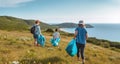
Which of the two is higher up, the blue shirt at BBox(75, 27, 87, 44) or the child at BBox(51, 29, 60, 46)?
the blue shirt at BBox(75, 27, 87, 44)

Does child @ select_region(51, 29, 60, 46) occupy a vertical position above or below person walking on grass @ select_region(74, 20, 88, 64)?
below

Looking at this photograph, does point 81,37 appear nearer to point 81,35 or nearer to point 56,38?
point 81,35

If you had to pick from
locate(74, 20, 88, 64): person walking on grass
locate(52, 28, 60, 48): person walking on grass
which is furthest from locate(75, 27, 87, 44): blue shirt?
locate(52, 28, 60, 48): person walking on grass

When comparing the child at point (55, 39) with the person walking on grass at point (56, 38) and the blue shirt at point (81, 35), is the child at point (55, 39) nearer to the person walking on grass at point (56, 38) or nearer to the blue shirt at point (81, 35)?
the person walking on grass at point (56, 38)

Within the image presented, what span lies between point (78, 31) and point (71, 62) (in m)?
2.08

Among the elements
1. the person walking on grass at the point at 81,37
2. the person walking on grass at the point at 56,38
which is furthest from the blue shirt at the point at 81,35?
the person walking on grass at the point at 56,38

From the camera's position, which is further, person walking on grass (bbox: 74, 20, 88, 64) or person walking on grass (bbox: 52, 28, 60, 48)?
person walking on grass (bbox: 52, 28, 60, 48)

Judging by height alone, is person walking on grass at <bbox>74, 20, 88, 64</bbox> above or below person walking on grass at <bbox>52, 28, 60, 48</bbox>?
above

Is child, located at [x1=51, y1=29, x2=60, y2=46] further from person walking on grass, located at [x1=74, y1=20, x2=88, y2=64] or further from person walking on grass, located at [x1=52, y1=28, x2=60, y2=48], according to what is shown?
person walking on grass, located at [x1=74, y1=20, x2=88, y2=64]

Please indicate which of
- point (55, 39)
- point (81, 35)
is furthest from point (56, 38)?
point (81, 35)

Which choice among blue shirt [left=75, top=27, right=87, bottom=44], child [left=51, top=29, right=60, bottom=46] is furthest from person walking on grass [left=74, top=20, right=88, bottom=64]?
child [left=51, top=29, right=60, bottom=46]

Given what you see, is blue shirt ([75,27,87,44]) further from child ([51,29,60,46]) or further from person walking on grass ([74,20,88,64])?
child ([51,29,60,46])

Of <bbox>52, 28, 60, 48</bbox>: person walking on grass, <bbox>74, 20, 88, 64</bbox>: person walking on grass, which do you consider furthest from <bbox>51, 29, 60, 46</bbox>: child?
<bbox>74, 20, 88, 64</bbox>: person walking on grass

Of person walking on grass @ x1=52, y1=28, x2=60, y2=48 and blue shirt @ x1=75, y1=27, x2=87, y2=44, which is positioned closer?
blue shirt @ x1=75, y1=27, x2=87, y2=44
